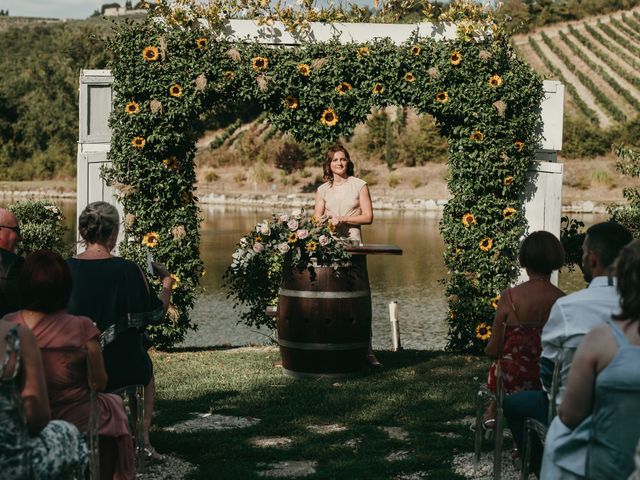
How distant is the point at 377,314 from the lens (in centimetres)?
1427

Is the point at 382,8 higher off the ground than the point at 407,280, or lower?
higher

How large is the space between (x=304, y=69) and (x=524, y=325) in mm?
5280

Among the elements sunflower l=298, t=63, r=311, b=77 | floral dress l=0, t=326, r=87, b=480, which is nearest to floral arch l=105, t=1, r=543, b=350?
sunflower l=298, t=63, r=311, b=77

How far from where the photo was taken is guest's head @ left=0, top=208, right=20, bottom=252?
5098 mm

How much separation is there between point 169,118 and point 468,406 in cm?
440

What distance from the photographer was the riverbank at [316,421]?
5562mm

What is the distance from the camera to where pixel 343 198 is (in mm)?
8398

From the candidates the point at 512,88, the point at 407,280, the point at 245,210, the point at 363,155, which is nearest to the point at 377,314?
the point at 407,280

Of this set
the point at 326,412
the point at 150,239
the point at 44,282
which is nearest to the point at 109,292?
the point at 44,282

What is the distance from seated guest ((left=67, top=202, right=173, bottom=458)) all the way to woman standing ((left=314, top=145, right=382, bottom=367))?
11.7 ft

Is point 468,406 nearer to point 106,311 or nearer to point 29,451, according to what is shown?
point 106,311

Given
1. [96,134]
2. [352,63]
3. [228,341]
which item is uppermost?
[352,63]

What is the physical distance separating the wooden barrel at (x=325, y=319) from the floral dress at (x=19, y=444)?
14.4ft

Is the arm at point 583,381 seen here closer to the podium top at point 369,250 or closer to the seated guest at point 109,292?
the seated guest at point 109,292
